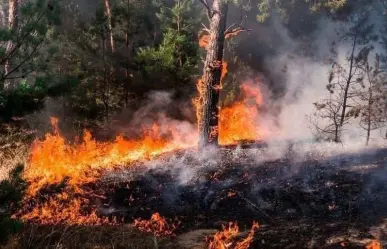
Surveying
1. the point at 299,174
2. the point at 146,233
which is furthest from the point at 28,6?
the point at 299,174

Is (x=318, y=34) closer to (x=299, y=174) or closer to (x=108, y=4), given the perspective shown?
(x=108, y=4)

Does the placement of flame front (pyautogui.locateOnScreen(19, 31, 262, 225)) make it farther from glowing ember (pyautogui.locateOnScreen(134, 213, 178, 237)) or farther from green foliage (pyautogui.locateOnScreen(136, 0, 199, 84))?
green foliage (pyautogui.locateOnScreen(136, 0, 199, 84))

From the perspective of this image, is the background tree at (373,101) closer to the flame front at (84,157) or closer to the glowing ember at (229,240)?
the flame front at (84,157)

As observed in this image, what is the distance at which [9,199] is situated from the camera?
5426mm

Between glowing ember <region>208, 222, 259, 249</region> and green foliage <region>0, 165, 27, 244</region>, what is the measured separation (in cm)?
357

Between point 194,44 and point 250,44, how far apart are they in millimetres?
11733

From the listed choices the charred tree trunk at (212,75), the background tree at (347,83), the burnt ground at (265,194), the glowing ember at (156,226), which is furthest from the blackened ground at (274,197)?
the background tree at (347,83)

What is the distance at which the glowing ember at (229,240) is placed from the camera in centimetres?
679

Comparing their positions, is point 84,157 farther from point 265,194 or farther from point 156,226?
point 265,194

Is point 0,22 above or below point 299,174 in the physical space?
above

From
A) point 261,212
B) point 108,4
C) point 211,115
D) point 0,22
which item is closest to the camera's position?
point 261,212

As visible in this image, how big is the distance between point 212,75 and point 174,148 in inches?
136

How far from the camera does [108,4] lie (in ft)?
74.0

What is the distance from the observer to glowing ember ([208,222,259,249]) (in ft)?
22.3
